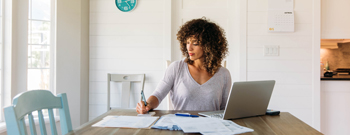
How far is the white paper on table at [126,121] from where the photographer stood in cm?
126

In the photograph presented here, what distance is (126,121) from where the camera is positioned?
134 cm

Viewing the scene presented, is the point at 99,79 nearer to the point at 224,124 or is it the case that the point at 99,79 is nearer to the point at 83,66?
the point at 83,66

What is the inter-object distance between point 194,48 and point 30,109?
109 cm

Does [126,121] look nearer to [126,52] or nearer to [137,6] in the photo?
[126,52]

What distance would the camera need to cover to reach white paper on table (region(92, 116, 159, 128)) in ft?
4.13

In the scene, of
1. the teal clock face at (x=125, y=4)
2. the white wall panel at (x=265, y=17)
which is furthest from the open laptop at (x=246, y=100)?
the teal clock face at (x=125, y=4)

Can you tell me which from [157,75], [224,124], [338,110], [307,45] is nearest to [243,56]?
[307,45]

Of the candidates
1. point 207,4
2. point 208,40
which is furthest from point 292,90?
point 208,40

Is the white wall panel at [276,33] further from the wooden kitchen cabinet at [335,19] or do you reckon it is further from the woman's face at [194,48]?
the woman's face at [194,48]

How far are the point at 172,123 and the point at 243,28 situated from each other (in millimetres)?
2161

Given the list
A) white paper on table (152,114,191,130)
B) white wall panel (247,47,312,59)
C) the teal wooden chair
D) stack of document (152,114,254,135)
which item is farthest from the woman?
white wall panel (247,47,312,59)

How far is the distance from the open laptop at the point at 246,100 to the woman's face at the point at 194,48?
1.77 feet

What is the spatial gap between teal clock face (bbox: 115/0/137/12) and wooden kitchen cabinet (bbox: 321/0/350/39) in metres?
2.07

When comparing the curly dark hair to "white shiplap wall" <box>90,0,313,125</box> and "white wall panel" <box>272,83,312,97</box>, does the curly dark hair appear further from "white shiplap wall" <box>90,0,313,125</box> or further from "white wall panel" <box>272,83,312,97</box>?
"white wall panel" <box>272,83,312,97</box>
